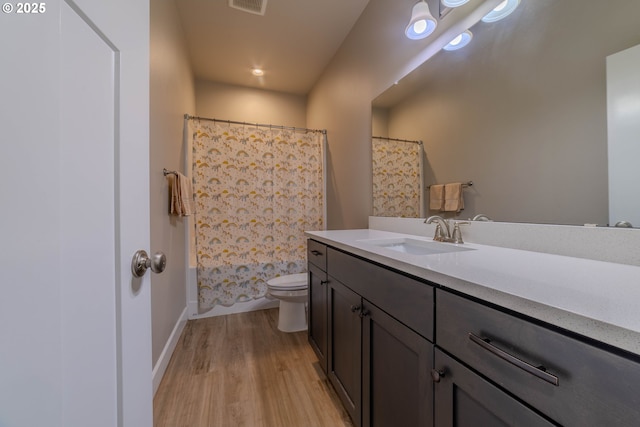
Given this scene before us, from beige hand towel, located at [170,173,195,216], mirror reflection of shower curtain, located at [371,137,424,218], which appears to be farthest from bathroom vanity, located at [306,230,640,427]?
beige hand towel, located at [170,173,195,216]

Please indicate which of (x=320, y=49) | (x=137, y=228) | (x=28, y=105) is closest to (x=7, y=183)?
(x=28, y=105)

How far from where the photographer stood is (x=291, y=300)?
2.07 m

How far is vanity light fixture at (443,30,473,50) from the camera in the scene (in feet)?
4.07

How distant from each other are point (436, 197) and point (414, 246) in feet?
1.08

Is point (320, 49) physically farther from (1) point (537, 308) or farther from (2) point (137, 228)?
(1) point (537, 308)

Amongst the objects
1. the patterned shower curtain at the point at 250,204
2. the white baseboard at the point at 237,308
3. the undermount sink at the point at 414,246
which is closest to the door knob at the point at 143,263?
the undermount sink at the point at 414,246

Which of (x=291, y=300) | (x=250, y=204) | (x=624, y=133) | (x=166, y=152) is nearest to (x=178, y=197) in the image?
(x=166, y=152)

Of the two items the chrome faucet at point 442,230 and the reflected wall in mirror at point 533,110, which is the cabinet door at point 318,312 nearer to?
the chrome faucet at point 442,230

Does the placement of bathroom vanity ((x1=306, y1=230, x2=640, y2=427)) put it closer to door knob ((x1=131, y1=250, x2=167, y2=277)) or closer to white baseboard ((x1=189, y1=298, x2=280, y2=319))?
door knob ((x1=131, y1=250, x2=167, y2=277))

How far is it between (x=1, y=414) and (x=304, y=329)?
198cm

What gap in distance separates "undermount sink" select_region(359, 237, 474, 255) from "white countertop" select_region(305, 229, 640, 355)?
25cm

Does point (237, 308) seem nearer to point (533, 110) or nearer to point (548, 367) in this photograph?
point (548, 367)

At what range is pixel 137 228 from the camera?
641mm

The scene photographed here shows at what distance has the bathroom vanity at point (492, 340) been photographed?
0.37m
